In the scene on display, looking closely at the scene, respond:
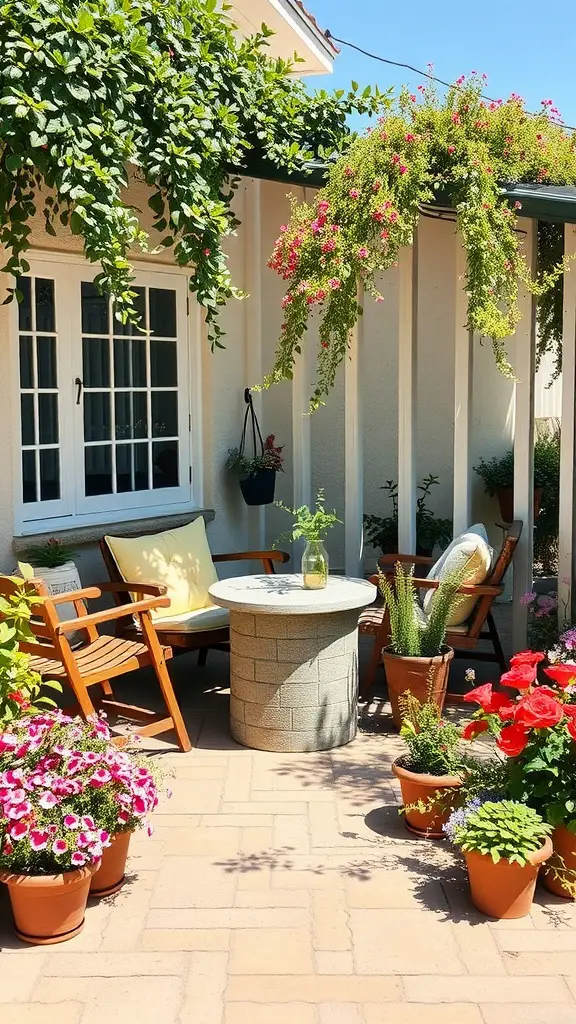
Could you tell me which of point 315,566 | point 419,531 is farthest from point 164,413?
point 419,531

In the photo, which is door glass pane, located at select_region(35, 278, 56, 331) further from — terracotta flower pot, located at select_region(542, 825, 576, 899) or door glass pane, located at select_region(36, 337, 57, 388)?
terracotta flower pot, located at select_region(542, 825, 576, 899)


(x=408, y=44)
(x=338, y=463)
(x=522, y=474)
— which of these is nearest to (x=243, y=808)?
(x=522, y=474)

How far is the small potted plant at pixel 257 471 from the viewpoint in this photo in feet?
23.4

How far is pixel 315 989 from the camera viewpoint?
289 cm

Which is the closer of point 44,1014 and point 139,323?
point 44,1014

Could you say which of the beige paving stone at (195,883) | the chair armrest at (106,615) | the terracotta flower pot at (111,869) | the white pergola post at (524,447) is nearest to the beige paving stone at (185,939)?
the beige paving stone at (195,883)

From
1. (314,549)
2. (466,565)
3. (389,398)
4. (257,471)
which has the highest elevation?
(389,398)

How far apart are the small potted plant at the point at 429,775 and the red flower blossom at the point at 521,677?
482 millimetres

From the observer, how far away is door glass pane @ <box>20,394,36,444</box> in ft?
19.0

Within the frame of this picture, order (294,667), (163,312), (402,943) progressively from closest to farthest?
1. (402,943)
2. (294,667)
3. (163,312)

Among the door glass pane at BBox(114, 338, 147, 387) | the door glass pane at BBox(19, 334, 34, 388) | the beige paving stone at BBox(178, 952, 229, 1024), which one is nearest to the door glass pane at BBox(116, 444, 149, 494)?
the door glass pane at BBox(114, 338, 147, 387)

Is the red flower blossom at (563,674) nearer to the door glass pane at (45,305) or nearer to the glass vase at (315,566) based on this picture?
the glass vase at (315,566)

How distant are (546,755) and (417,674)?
4.98ft

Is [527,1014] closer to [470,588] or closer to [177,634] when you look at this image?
[470,588]
